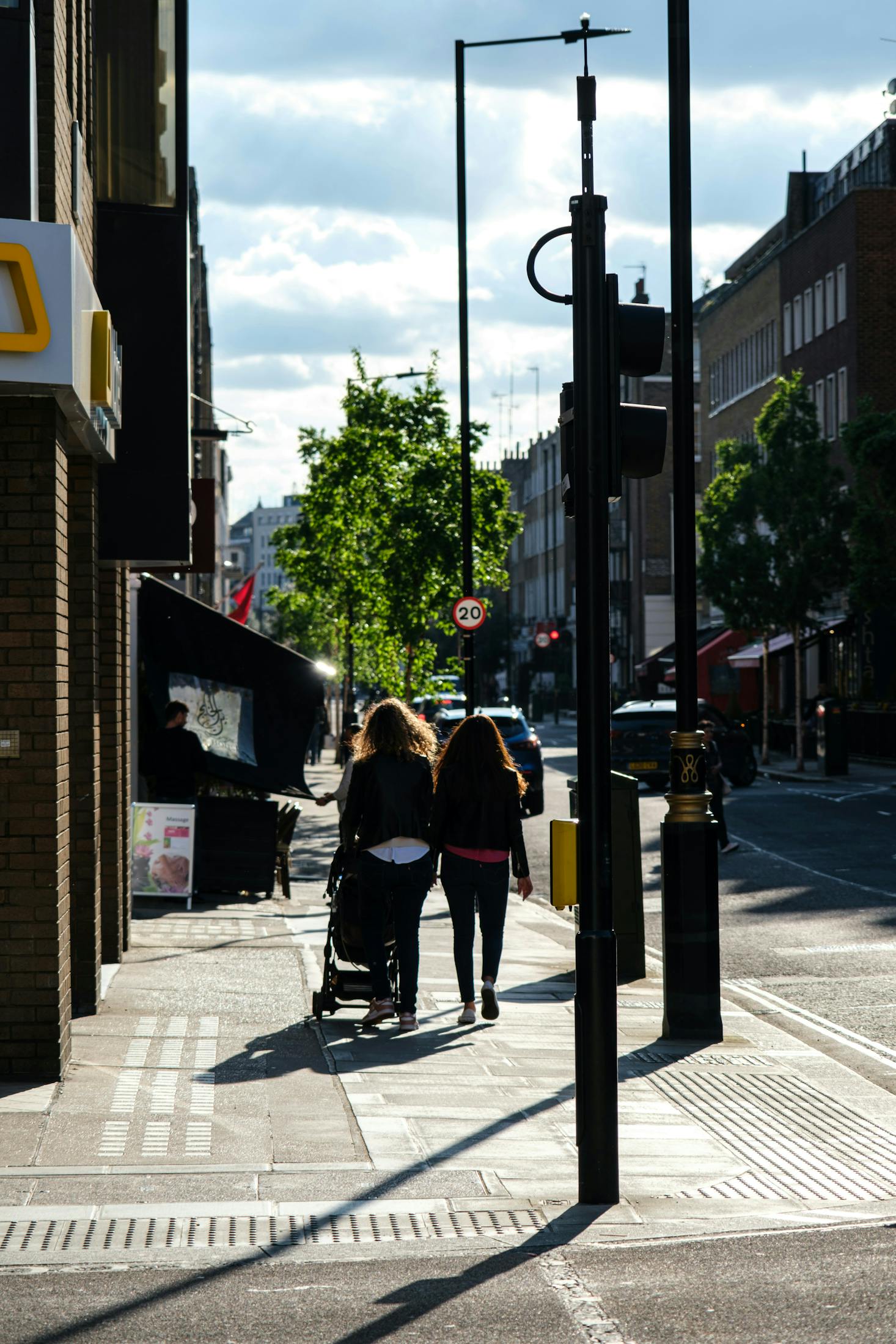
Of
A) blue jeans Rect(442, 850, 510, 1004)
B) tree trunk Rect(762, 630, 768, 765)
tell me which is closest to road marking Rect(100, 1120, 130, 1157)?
blue jeans Rect(442, 850, 510, 1004)

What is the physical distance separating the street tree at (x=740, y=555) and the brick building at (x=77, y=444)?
3026 centimetres

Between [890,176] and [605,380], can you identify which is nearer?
[605,380]

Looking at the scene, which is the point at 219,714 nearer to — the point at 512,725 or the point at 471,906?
the point at 471,906

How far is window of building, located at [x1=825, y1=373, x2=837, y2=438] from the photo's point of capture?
169 feet

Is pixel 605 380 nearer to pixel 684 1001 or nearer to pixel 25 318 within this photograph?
pixel 25 318

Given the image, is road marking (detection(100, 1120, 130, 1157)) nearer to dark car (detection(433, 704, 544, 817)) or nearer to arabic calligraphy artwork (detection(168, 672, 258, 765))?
arabic calligraphy artwork (detection(168, 672, 258, 765))

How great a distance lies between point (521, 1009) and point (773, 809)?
1784cm

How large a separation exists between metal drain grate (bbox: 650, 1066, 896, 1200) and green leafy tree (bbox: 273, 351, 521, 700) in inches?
1045

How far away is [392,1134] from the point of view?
732cm

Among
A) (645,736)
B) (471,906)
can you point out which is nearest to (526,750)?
(645,736)

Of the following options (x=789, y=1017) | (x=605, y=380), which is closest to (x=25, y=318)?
(x=605, y=380)

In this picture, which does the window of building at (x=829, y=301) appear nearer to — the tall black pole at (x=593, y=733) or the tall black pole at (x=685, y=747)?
the tall black pole at (x=685, y=747)

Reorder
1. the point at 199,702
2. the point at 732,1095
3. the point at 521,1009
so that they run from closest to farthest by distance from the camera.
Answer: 1. the point at 732,1095
2. the point at 521,1009
3. the point at 199,702

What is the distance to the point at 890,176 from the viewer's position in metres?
53.5
